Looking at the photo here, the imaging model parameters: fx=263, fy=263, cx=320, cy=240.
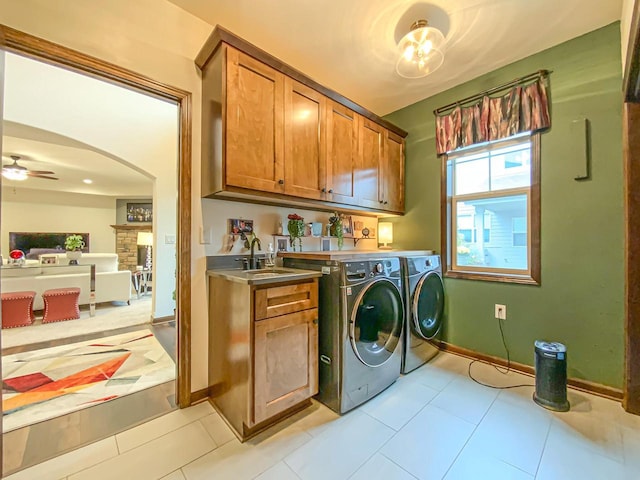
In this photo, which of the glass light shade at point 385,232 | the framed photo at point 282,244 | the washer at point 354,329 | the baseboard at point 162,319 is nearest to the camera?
the washer at point 354,329

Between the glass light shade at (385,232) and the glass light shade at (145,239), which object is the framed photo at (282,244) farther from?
the glass light shade at (145,239)

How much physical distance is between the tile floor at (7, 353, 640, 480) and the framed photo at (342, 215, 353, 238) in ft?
5.18

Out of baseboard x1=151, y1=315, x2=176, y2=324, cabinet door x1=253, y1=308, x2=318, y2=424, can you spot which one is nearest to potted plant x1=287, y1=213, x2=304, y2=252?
cabinet door x1=253, y1=308, x2=318, y2=424

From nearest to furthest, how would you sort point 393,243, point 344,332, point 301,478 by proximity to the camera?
point 301,478 < point 344,332 < point 393,243

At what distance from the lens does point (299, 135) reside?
1.98 m

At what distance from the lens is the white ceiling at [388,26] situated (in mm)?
1729

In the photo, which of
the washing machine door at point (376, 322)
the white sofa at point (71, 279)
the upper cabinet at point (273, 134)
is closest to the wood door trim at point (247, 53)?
the upper cabinet at point (273, 134)

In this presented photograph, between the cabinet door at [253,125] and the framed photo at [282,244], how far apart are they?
1.89 feet

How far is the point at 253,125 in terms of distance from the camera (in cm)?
171

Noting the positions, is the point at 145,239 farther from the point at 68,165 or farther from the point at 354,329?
the point at 354,329

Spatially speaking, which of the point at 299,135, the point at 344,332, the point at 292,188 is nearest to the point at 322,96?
the point at 299,135

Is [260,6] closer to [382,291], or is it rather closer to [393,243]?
[382,291]

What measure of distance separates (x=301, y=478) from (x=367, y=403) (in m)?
0.72

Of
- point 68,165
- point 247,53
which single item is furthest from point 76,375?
point 68,165
